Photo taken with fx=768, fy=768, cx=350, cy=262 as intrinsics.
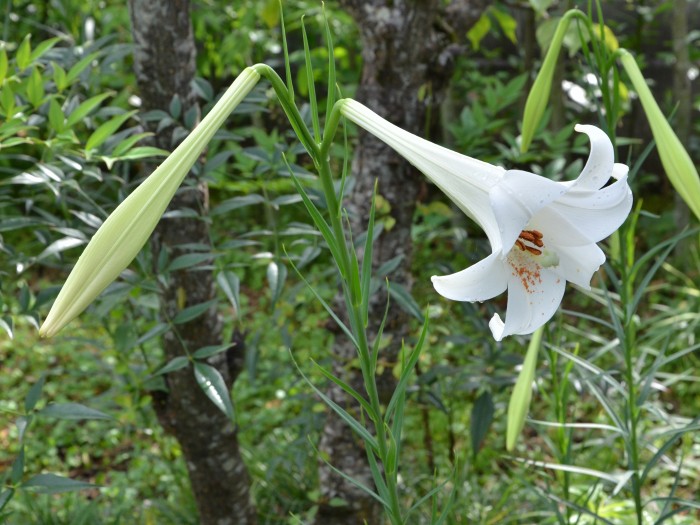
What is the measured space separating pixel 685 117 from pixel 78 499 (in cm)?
263

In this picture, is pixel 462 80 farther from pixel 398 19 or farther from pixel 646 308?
pixel 398 19

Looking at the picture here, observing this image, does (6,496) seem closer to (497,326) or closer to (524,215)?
(497,326)

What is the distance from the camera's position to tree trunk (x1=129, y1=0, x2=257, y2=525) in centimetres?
144

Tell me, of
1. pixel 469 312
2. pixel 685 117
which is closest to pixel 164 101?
pixel 469 312

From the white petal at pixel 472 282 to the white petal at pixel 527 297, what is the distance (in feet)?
0.13

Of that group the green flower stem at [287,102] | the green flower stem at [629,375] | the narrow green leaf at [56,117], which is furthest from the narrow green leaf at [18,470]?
the green flower stem at [629,375]

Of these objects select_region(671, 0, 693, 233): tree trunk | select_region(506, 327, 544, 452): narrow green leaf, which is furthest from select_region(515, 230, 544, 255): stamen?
select_region(671, 0, 693, 233): tree trunk

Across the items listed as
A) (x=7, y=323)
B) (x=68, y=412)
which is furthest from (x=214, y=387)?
(x=7, y=323)

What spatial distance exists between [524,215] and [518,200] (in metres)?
0.01

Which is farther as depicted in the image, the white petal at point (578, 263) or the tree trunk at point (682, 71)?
the tree trunk at point (682, 71)

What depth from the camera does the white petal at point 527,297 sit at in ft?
2.52

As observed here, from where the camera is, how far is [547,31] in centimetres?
191

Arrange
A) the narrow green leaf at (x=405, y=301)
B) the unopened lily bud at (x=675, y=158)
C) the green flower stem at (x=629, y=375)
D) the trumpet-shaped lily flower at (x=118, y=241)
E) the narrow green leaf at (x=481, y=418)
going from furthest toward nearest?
the narrow green leaf at (x=481, y=418) → the narrow green leaf at (x=405, y=301) → the green flower stem at (x=629, y=375) → the unopened lily bud at (x=675, y=158) → the trumpet-shaped lily flower at (x=118, y=241)

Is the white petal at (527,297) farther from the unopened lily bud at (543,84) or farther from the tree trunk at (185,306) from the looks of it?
the tree trunk at (185,306)
